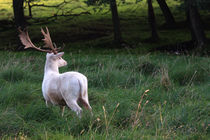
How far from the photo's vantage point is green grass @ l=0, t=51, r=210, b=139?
4469mm

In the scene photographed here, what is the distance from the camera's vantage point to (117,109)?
541 cm

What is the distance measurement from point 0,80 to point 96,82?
217 cm

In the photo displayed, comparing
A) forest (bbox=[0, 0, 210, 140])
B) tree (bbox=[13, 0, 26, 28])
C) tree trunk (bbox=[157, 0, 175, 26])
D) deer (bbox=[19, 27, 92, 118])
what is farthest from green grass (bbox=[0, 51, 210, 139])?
tree trunk (bbox=[157, 0, 175, 26])

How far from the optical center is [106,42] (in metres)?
20.3

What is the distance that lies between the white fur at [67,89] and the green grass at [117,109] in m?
0.20

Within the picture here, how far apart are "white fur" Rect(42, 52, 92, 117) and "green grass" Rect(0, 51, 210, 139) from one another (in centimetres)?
20

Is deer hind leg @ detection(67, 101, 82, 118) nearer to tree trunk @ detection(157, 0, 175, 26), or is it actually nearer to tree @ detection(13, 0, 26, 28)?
tree @ detection(13, 0, 26, 28)

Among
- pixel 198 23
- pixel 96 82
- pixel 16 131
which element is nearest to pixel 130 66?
pixel 96 82

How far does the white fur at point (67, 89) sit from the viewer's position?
17.5ft

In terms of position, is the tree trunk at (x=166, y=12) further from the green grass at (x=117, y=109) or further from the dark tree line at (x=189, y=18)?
the green grass at (x=117, y=109)

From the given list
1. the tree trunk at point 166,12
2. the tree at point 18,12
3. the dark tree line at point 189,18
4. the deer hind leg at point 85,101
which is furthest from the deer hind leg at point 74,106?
the tree trunk at point 166,12

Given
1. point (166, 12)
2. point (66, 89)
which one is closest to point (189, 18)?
point (166, 12)

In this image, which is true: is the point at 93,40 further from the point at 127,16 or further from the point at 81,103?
the point at 81,103

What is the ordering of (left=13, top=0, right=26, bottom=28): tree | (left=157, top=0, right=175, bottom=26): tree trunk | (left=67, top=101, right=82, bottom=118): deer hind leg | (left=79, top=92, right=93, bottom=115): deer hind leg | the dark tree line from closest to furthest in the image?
(left=67, top=101, right=82, bottom=118): deer hind leg < (left=79, top=92, right=93, bottom=115): deer hind leg < the dark tree line < (left=13, top=0, right=26, bottom=28): tree < (left=157, top=0, right=175, bottom=26): tree trunk
